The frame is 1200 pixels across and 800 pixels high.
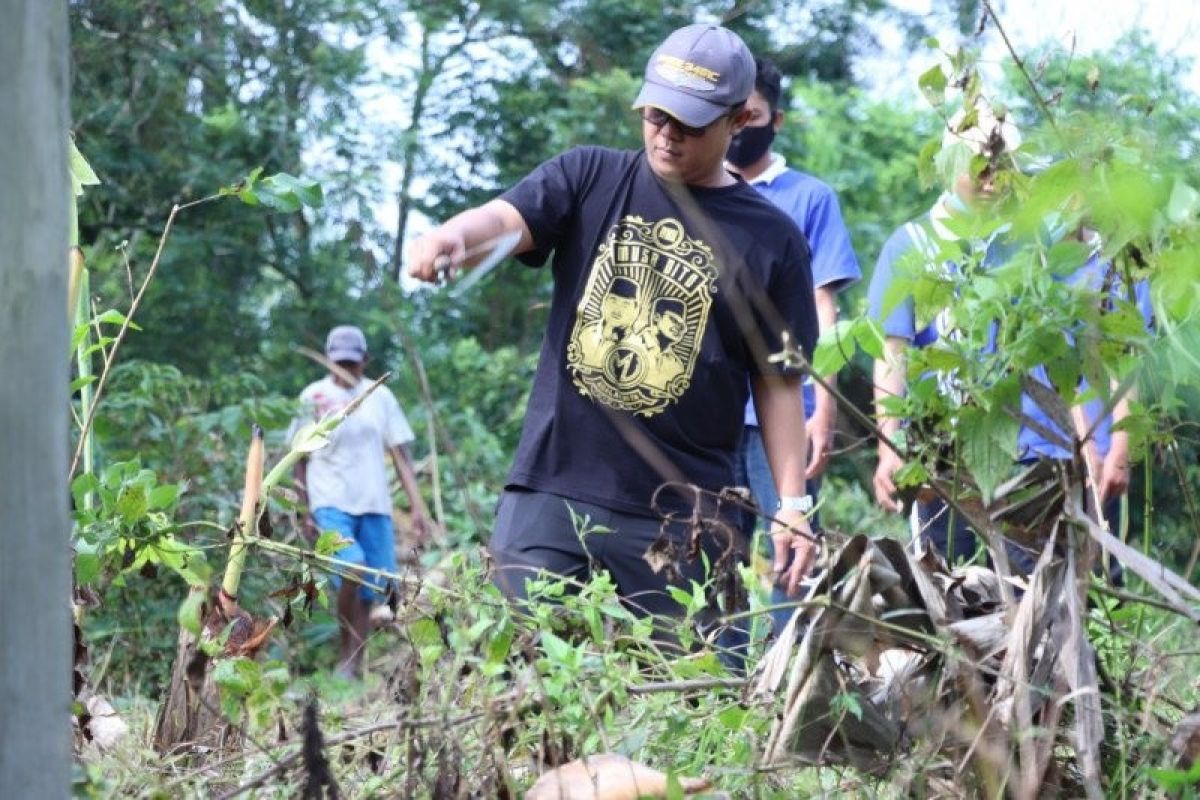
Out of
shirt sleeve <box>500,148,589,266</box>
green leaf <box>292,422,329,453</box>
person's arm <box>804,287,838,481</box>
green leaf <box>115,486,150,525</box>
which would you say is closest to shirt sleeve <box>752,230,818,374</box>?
shirt sleeve <box>500,148,589,266</box>

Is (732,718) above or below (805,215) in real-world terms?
below

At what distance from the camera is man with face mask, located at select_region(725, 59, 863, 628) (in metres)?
5.83

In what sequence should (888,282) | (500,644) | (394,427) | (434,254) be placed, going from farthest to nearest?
(394,427)
(888,282)
(434,254)
(500,644)

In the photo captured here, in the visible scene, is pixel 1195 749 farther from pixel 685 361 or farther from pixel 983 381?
pixel 685 361

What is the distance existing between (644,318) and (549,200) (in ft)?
1.10

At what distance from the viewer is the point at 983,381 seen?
2.81 metres

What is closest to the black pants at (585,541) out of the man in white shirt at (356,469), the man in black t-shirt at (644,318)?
the man in black t-shirt at (644,318)

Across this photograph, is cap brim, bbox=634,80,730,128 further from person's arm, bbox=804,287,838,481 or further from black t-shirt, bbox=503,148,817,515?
person's arm, bbox=804,287,838,481

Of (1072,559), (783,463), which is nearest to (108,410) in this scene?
(783,463)

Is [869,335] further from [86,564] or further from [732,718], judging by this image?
[86,564]

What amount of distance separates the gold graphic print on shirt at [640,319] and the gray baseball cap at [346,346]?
5708 millimetres

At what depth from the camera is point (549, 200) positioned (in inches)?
174

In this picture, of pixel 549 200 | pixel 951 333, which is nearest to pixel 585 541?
pixel 549 200

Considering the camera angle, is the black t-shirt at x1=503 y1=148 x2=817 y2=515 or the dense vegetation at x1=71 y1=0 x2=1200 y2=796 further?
the black t-shirt at x1=503 y1=148 x2=817 y2=515
